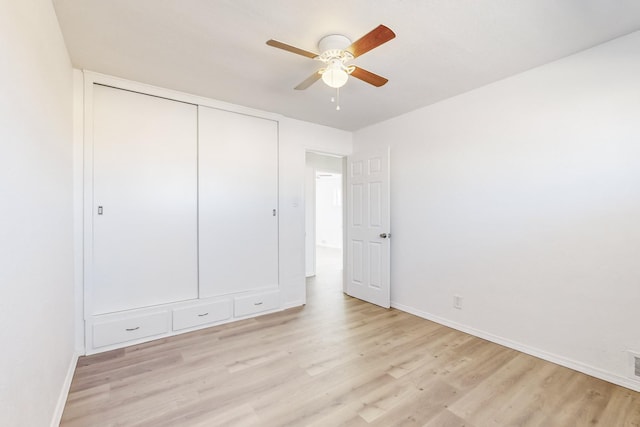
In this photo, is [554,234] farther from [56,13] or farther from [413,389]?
[56,13]

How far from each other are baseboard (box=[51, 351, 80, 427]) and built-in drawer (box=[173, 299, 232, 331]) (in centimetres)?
80

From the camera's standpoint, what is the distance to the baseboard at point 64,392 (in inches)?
65.6

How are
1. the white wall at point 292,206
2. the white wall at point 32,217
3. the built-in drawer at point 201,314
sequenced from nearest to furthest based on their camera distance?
the white wall at point 32,217 → the built-in drawer at point 201,314 → the white wall at point 292,206

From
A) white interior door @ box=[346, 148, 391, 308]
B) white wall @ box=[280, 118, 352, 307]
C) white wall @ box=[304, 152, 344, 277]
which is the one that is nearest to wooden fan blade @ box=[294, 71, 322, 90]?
white wall @ box=[280, 118, 352, 307]

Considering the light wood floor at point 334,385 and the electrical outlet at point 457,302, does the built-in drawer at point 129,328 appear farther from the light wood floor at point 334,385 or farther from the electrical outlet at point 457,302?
the electrical outlet at point 457,302

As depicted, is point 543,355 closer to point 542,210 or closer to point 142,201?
point 542,210

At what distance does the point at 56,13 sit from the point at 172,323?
267 cm

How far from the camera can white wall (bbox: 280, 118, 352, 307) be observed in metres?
3.74

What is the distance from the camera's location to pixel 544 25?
1937 mm

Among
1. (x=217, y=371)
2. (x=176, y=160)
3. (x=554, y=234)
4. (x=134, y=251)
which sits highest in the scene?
(x=176, y=160)

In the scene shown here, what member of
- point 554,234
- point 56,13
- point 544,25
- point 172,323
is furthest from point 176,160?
point 554,234

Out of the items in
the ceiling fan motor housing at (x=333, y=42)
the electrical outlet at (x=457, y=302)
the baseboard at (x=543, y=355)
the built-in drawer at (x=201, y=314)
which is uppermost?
the ceiling fan motor housing at (x=333, y=42)

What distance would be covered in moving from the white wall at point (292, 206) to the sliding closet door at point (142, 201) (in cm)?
110

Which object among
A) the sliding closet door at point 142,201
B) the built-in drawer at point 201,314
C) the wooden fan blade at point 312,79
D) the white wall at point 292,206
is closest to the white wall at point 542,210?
the white wall at point 292,206
